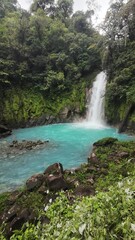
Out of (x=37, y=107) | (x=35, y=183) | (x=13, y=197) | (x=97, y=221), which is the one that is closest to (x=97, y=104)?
(x=37, y=107)

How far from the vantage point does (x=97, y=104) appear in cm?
1836

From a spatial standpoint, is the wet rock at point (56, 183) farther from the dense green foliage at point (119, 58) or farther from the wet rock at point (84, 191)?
the dense green foliage at point (119, 58)

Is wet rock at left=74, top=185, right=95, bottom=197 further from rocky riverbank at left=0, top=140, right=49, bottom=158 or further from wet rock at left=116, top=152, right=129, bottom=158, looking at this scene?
rocky riverbank at left=0, top=140, right=49, bottom=158

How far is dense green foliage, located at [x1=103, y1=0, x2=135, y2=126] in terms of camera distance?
14.0 meters

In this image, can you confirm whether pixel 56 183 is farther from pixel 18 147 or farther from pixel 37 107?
pixel 37 107

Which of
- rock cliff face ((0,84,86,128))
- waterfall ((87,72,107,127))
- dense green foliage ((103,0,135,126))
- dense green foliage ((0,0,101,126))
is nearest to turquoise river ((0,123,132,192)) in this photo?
dense green foliage ((103,0,135,126))

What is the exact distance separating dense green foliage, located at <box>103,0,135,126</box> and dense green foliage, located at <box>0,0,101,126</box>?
11.1 feet

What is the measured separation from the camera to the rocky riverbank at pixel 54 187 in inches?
168

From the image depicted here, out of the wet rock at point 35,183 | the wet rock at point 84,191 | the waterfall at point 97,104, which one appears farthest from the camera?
the waterfall at point 97,104

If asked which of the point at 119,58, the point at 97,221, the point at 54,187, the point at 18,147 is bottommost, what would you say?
the point at 18,147

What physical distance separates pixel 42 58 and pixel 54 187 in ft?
56.9

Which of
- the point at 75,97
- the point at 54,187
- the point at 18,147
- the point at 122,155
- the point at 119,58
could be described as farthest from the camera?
the point at 75,97

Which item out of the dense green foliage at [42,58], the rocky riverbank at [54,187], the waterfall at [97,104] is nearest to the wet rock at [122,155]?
the rocky riverbank at [54,187]

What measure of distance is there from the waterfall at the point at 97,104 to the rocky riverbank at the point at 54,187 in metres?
10.3
